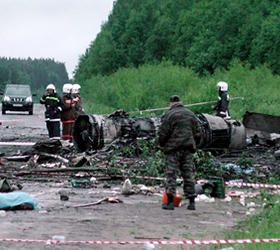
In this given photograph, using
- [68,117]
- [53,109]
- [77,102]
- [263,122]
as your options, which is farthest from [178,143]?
[77,102]

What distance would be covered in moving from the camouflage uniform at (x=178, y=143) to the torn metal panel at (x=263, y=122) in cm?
1089

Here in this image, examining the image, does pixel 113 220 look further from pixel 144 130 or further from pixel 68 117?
pixel 68 117

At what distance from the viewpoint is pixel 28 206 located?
10.8 meters

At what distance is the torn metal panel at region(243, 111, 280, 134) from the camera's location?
22.1 meters

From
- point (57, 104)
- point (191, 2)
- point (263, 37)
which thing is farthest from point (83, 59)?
point (57, 104)

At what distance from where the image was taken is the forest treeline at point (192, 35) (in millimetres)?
58219

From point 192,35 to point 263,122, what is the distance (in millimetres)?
49665

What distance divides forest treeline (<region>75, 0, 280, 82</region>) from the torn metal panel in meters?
32.9

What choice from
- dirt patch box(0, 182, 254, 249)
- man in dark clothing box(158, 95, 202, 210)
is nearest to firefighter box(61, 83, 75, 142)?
dirt patch box(0, 182, 254, 249)

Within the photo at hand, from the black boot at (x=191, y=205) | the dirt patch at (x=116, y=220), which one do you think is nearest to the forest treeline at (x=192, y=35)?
the dirt patch at (x=116, y=220)

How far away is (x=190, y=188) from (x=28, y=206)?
2.38 m

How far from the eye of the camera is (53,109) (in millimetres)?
21594

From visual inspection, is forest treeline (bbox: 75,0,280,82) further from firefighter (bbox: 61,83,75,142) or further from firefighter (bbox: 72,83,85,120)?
firefighter (bbox: 61,83,75,142)

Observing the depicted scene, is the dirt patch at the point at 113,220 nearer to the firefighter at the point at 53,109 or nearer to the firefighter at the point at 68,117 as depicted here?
the firefighter at the point at 53,109
